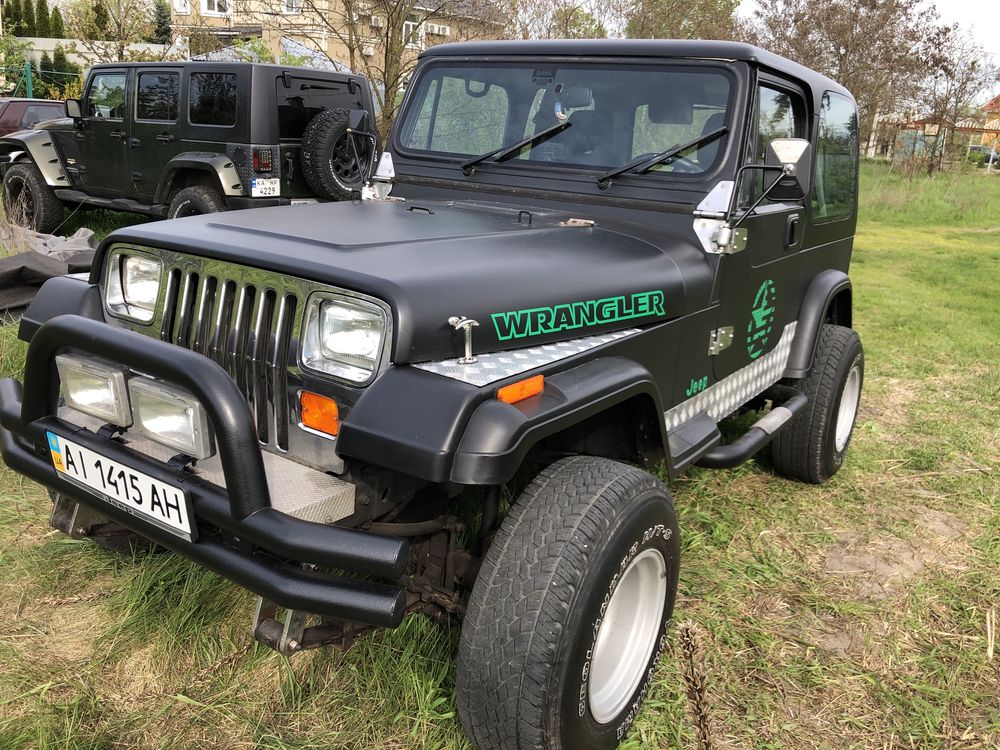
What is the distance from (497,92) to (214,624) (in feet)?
7.31

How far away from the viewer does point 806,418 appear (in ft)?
13.0

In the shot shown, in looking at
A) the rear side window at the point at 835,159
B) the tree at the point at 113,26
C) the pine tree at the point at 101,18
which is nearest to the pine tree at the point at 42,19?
the tree at the point at 113,26

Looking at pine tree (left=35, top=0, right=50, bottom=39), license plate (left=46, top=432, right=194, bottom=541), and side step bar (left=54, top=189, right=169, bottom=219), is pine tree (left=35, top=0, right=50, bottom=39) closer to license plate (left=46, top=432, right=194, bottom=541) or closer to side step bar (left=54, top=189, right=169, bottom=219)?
side step bar (left=54, top=189, right=169, bottom=219)

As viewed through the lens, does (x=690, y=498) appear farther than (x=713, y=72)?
Yes

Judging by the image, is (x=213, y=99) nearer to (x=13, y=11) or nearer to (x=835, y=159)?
(x=835, y=159)

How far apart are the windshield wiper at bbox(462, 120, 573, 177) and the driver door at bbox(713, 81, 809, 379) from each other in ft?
2.34

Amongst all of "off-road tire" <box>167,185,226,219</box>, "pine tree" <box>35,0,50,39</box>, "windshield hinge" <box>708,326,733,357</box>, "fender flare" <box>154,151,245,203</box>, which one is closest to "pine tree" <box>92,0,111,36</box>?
"fender flare" <box>154,151,245,203</box>

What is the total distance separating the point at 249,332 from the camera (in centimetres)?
220

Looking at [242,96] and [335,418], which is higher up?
[242,96]

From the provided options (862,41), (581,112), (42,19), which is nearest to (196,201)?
(581,112)

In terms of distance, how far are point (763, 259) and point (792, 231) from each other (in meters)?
0.37

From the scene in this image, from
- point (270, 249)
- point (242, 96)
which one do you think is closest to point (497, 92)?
point (270, 249)

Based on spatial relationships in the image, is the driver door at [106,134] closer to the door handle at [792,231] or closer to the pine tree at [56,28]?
the door handle at [792,231]

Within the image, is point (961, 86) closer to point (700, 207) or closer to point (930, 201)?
point (930, 201)
